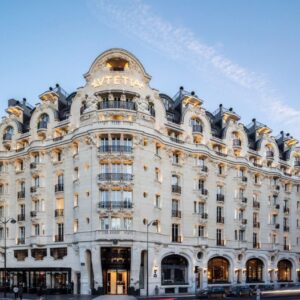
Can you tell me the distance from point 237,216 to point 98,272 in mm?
27215

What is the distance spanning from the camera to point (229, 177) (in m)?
74.8

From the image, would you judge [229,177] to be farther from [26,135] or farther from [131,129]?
[26,135]

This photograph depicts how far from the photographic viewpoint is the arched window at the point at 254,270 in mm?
76569

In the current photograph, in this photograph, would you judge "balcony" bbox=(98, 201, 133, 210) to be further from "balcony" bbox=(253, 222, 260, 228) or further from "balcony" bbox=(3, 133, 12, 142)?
"balcony" bbox=(253, 222, 260, 228)

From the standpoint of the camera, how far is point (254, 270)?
7806cm

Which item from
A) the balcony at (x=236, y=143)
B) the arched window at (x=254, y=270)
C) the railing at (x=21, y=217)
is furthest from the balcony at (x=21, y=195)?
the arched window at (x=254, y=270)

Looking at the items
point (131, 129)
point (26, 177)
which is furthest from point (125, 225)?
point (26, 177)

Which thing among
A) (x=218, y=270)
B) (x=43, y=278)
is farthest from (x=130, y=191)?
(x=218, y=270)

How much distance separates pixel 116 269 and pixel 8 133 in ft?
103

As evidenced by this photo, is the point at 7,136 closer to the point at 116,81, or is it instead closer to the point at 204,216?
the point at 116,81

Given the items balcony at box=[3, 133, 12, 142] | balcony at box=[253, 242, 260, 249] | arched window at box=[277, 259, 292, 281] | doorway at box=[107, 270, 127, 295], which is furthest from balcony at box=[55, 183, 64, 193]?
arched window at box=[277, 259, 292, 281]

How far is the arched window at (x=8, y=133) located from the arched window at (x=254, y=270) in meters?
43.0

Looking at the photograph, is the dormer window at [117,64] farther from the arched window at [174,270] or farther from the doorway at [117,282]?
the doorway at [117,282]

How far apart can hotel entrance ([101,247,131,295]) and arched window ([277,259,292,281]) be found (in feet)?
120
